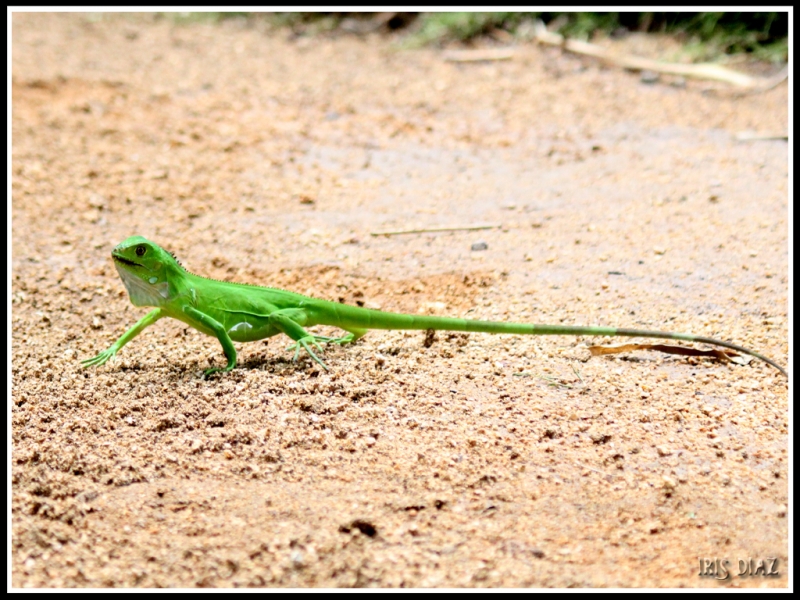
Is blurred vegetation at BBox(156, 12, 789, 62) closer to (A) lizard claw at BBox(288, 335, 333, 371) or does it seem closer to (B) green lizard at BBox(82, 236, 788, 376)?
(B) green lizard at BBox(82, 236, 788, 376)

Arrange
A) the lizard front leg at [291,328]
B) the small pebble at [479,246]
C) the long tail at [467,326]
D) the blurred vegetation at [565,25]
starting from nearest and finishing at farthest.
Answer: the long tail at [467,326] → the lizard front leg at [291,328] → the small pebble at [479,246] → the blurred vegetation at [565,25]

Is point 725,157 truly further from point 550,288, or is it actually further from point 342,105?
point 342,105

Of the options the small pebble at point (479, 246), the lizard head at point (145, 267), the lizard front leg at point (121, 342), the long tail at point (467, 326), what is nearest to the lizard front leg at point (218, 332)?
the lizard head at point (145, 267)

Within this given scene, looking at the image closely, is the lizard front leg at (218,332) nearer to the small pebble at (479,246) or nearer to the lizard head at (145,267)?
the lizard head at (145,267)

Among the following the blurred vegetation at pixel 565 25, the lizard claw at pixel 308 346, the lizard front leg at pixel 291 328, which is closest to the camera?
the lizard claw at pixel 308 346

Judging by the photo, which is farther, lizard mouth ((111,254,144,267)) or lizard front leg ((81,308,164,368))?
lizard front leg ((81,308,164,368))

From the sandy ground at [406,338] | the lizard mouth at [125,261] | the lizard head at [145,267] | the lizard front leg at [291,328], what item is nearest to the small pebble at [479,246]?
the sandy ground at [406,338]

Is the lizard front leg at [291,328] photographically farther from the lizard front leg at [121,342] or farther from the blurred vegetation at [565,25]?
the blurred vegetation at [565,25]

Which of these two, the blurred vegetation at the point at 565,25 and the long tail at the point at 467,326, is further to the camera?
the blurred vegetation at the point at 565,25

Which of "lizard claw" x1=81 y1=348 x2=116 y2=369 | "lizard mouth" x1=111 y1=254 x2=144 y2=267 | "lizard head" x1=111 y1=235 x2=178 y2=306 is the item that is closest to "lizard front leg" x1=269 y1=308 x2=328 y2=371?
"lizard head" x1=111 y1=235 x2=178 y2=306

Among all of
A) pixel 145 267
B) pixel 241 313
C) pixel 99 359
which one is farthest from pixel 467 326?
pixel 99 359

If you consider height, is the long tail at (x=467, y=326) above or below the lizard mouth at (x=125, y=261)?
below
